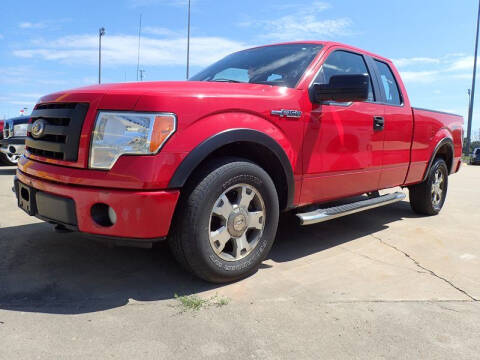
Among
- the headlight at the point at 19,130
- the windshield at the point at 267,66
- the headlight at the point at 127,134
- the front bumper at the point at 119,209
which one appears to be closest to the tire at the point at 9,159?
the headlight at the point at 19,130

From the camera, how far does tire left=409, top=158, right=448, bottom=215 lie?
536 centimetres

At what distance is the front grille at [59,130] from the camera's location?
8.09 ft

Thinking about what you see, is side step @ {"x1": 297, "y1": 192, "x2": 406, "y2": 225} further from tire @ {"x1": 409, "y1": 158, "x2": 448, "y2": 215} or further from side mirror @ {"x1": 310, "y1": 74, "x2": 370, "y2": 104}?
tire @ {"x1": 409, "y1": 158, "x2": 448, "y2": 215}

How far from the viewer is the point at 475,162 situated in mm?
22531

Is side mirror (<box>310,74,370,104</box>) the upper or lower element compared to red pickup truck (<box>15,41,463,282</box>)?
upper

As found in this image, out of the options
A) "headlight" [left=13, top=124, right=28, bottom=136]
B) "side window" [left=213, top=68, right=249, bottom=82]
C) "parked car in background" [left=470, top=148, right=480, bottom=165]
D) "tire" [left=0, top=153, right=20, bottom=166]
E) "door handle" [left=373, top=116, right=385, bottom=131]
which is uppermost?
"side window" [left=213, top=68, right=249, bottom=82]

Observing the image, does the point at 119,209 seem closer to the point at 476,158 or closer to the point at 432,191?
the point at 432,191

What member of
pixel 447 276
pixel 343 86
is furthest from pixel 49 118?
pixel 447 276

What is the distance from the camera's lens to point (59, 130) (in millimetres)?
2582

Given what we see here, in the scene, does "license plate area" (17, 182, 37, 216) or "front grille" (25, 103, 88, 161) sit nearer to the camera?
"front grille" (25, 103, 88, 161)

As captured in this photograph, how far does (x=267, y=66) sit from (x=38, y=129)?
6.34ft

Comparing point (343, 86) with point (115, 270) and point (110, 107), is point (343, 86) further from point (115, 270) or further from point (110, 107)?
point (115, 270)

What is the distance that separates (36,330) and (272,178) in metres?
1.87

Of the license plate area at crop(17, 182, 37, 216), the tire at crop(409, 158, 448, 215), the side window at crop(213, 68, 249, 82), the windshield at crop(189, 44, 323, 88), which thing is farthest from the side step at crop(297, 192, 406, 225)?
the license plate area at crop(17, 182, 37, 216)
